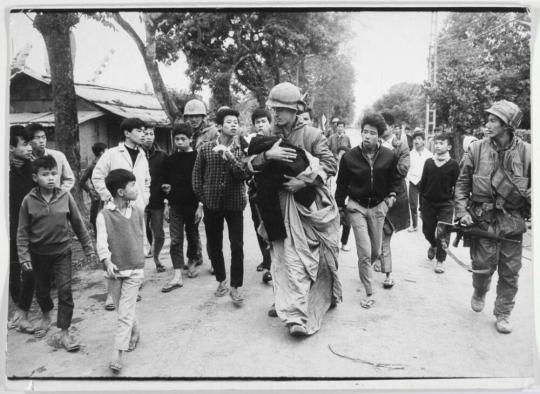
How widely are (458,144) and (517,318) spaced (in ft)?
7.47

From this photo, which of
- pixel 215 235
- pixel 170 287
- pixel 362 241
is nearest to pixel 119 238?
pixel 215 235

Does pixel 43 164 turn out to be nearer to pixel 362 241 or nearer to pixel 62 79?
pixel 62 79

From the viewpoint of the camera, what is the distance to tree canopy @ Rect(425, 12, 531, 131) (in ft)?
11.0

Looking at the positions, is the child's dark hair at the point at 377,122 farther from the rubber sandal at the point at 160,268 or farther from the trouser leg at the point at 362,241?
the rubber sandal at the point at 160,268

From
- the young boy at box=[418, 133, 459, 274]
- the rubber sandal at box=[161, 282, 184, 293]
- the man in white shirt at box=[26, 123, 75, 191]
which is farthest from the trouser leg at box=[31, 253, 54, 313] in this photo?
the young boy at box=[418, 133, 459, 274]

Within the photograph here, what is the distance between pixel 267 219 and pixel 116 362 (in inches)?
60.0

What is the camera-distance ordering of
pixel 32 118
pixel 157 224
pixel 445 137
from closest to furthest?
pixel 32 118, pixel 157 224, pixel 445 137

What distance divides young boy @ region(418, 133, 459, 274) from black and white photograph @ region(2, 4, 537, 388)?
27cm

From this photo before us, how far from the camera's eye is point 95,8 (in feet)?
10.3

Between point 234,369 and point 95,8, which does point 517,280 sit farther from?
point 95,8

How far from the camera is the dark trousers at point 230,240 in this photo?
13.2ft

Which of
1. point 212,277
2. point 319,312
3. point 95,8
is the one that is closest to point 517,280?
point 319,312

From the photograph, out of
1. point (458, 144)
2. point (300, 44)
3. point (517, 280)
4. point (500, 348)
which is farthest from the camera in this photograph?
point (458, 144)

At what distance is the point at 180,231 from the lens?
464cm
